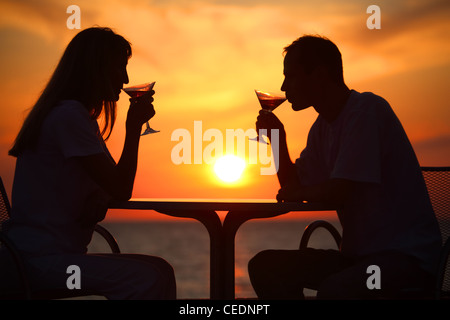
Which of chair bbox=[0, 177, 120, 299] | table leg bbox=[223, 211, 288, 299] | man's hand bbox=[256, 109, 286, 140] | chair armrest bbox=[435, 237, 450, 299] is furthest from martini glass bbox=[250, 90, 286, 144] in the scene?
chair bbox=[0, 177, 120, 299]

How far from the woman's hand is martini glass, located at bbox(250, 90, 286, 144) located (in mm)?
572

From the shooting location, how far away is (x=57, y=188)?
6.80 ft

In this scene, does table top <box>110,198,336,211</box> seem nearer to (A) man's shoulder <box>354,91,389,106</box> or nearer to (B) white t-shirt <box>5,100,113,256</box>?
(B) white t-shirt <box>5,100,113,256</box>

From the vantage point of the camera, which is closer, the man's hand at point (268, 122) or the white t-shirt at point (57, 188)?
the white t-shirt at point (57, 188)

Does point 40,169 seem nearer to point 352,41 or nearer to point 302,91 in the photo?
point 302,91

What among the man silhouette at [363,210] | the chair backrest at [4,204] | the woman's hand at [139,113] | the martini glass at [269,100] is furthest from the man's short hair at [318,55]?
the chair backrest at [4,204]

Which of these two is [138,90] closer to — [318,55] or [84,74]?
[84,74]

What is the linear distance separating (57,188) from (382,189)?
1.33 meters

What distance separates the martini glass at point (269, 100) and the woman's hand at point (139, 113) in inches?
22.5

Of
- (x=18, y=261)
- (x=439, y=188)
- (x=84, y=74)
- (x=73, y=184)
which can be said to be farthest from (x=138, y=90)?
(x=439, y=188)

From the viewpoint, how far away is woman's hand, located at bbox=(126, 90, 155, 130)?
7.88 ft

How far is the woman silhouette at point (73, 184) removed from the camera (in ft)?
6.34

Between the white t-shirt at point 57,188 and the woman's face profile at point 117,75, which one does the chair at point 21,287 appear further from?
the woman's face profile at point 117,75
